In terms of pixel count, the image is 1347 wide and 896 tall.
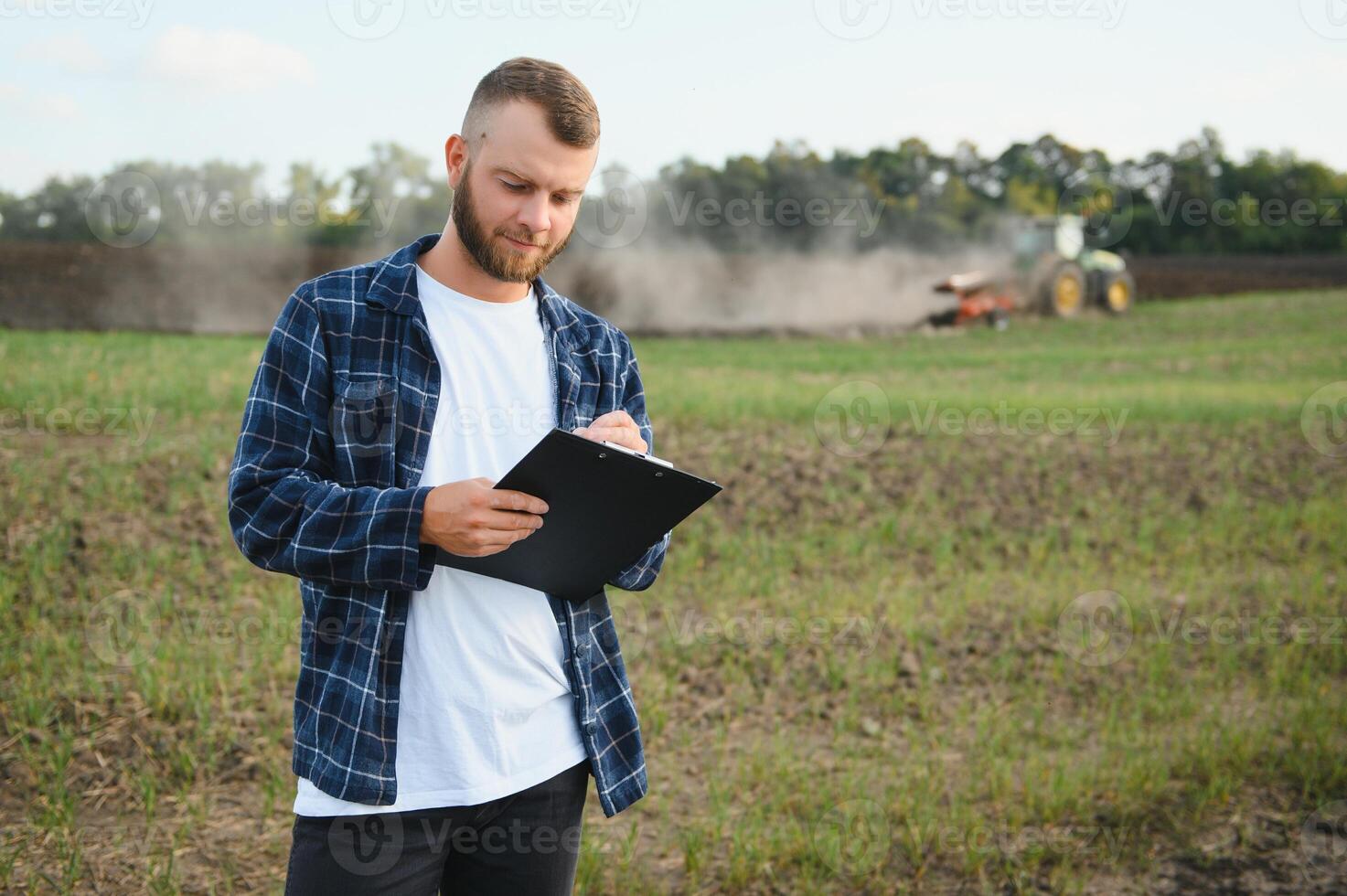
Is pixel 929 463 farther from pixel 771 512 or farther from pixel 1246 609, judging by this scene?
pixel 1246 609

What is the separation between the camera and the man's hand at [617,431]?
1.82 metres

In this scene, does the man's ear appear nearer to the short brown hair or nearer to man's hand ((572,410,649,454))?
the short brown hair

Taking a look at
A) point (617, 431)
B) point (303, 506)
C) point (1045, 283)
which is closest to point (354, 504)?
point (303, 506)

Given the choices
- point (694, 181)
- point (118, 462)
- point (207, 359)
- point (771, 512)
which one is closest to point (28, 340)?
point (207, 359)

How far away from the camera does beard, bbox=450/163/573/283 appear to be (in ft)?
6.19

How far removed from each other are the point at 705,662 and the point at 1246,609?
354 centimetres

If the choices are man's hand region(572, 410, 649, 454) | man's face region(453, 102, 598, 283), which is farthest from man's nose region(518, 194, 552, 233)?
man's hand region(572, 410, 649, 454)

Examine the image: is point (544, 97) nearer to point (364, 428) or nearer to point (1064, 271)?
point (364, 428)

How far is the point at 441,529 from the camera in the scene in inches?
67.4

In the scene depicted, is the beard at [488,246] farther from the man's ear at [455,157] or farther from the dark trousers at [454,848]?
the dark trousers at [454,848]

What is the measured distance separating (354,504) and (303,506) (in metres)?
0.08

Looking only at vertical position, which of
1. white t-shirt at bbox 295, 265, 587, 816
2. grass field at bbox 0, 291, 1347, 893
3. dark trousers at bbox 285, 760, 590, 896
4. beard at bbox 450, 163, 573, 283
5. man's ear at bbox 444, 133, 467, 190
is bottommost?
grass field at bbox 0, 291, 1347, 893

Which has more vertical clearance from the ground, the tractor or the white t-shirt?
the tractor

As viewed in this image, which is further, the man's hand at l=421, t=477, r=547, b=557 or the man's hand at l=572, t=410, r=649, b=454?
the man's hand at l=572, t=410, r=649, b=454
